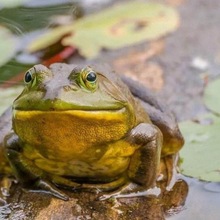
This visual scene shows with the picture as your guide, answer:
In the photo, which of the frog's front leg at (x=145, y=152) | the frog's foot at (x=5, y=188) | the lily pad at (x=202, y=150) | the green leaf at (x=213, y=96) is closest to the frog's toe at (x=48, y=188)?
the frog's foot at (x=5, y=188)

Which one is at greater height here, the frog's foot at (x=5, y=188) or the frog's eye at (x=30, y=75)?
the frog's eye at (x=30, y=75)

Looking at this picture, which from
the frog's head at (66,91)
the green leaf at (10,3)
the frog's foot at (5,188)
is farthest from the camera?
the green leaf at (10,3)

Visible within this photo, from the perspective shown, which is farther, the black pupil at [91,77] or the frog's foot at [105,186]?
the frog's foot at [105,186]

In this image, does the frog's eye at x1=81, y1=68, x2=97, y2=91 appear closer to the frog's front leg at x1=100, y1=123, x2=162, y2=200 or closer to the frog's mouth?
the frog's mouth

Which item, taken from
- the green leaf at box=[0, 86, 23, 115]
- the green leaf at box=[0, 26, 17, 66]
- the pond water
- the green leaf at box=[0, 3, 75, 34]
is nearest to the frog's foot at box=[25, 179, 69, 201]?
the pond water

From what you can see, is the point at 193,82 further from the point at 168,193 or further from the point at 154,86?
the point at 168,193

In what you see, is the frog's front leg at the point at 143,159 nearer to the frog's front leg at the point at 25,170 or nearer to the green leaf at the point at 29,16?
the frog's front leg at the point at 25,170
